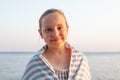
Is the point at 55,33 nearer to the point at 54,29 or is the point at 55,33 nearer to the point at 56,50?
the point at 54,29

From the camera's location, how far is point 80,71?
9.22 feet

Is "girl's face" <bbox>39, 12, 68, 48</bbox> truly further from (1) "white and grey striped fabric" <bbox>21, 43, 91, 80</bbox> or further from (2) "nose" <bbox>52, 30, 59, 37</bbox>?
(1) "white and grey striped fabric" <bbox>21, 43, 91, 80</bbox>

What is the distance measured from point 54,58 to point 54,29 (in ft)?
0.85

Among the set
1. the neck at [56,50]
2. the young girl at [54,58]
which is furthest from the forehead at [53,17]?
the neck at [56,50]

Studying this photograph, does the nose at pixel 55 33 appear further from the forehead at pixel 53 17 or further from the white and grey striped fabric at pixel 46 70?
the white and grey striped fabric at pixel 46 70

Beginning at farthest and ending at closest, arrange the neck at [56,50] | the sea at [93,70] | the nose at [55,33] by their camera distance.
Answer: the sea at [93,70]
the neck at [56,50]
the nose at [55,33]

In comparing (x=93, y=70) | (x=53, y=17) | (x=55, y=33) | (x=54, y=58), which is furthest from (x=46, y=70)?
(x=93, y=70)

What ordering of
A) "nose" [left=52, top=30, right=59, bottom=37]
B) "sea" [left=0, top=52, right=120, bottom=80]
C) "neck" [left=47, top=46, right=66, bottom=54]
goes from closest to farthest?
"nose" [left=52, top=30, right=59, bottom=37] < "neck" [left=47, top=46, right=66, bottom=54] < "sea" [left=0, top=52, right=120, bottom=80]

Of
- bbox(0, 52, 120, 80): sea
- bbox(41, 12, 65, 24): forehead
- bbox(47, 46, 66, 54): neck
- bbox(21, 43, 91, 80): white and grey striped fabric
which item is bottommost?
bbox(0, 52, 120, 80): sea

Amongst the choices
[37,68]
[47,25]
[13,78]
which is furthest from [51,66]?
[13,78]

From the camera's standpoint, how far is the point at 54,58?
2.79m

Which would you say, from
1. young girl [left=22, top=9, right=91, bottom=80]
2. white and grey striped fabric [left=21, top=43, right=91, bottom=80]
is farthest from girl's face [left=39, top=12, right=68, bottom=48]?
white and grey striped fabric [left=21, top=43, right=91, bottom=80]

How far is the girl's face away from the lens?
2.68 meters

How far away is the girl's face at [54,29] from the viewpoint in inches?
105
